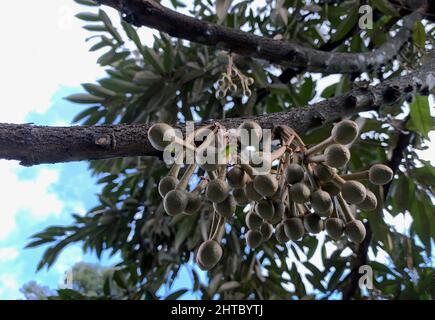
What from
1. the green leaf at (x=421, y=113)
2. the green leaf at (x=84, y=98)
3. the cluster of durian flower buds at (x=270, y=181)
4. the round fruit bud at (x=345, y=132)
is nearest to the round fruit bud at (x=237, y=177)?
the cluster of durian flower buds at (x=270, y=181)

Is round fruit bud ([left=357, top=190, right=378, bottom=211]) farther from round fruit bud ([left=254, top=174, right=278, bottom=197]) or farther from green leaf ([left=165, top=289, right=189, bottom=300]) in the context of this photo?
green leaf ([left=165, top=289, right=189, bottom=300])

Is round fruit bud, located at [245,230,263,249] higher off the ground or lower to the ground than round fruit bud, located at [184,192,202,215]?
lower

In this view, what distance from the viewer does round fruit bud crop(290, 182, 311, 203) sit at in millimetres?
493

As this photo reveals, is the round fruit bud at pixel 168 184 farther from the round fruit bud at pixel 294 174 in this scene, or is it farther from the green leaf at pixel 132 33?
the green leaf at pixel 132 33

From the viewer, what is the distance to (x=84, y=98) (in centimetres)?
164

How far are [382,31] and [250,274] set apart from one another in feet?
3.11

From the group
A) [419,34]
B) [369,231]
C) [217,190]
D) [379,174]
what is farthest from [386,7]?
[217,190]

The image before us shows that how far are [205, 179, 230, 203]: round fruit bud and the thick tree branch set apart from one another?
360 mm

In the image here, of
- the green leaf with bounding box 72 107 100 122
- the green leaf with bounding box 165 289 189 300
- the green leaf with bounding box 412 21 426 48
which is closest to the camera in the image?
the green leaf with bounding box 412 21 426 48

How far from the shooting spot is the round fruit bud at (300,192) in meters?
0.49

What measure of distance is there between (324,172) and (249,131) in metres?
0.09

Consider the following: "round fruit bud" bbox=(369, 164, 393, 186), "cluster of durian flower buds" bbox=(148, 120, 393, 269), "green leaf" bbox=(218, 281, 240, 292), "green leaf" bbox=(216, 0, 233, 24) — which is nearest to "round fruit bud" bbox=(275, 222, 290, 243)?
"cluster of durian flower buds" bbox=(148, 120, 393, 269)

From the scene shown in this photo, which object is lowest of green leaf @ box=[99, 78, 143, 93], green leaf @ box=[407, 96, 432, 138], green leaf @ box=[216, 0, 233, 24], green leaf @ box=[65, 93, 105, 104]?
green leaf @ box=[407, 96, 432, 138]
